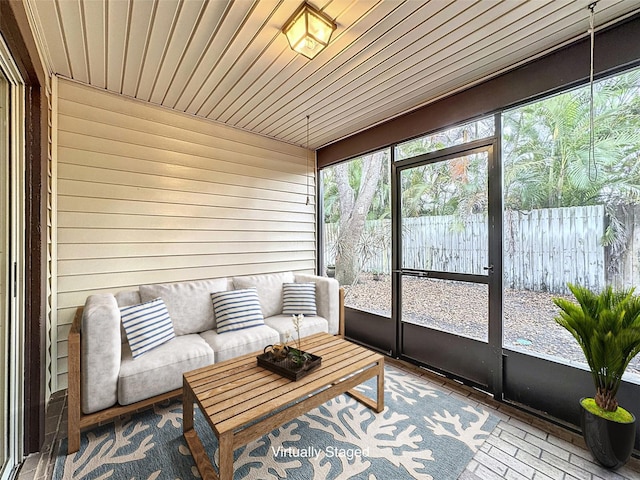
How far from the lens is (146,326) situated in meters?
2.21

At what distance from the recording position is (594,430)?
1610 millimetres

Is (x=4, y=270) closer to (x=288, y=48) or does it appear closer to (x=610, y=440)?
(x=288, y=48)

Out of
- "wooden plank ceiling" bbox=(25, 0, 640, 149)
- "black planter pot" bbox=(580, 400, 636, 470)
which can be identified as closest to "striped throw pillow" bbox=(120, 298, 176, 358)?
"wooden plank ceiling" bbox=(25, 0, 640, 149)

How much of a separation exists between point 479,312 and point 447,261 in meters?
0.53

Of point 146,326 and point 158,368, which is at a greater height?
point 146,326

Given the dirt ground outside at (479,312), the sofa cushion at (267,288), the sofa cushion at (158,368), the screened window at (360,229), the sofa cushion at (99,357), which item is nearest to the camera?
the sofa cushion at (99,357)

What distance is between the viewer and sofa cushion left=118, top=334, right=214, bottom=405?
1.89 metres

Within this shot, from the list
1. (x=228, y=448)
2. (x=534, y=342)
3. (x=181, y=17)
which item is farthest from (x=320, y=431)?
(x=181, y=17)

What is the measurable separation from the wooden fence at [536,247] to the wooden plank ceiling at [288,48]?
124 centimetres

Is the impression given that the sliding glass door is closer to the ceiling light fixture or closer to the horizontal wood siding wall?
the horizontal wood siding wall

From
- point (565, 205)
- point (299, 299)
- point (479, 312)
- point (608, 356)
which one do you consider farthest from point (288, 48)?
point (608, 356)

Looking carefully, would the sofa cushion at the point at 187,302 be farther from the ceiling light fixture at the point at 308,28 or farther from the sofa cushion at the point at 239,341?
the ceiling light fixture at the point at 308,28

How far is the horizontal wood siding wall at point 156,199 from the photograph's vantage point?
2424 mm

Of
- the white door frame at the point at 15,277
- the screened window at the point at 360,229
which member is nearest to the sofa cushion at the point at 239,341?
the white door frame at the point at 15,277
